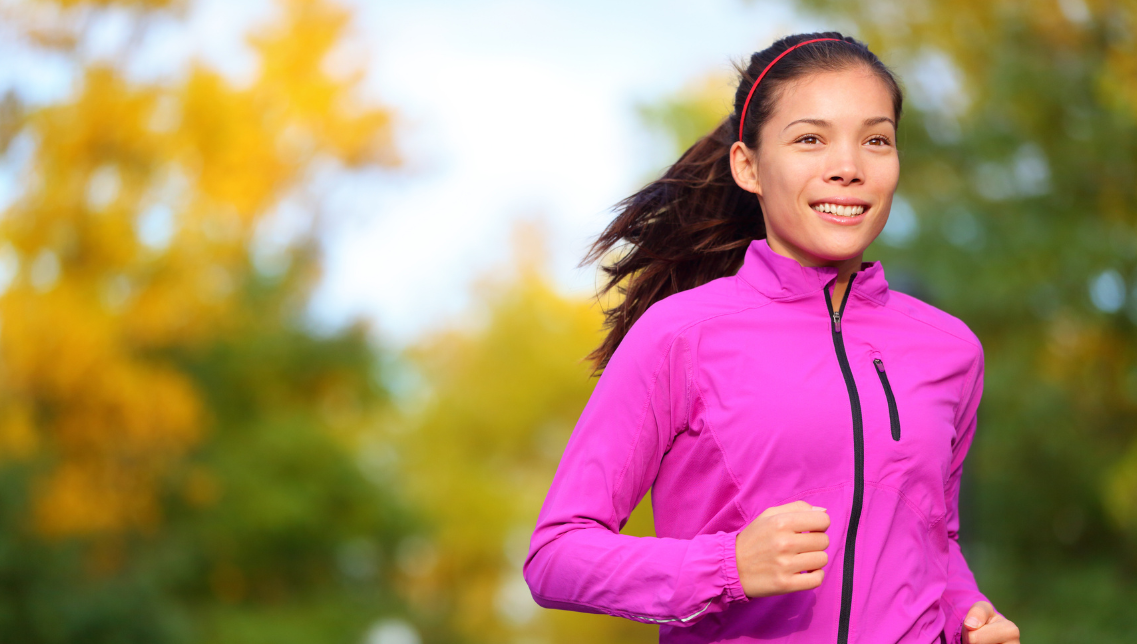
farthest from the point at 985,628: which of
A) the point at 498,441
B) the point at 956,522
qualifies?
the point at 498,441

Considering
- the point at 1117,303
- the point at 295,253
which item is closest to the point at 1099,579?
the point at 1117,303

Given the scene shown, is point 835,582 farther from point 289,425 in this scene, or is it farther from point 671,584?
point 289,425

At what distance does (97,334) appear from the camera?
1269 centimetres

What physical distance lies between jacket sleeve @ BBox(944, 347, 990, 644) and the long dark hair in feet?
1.70

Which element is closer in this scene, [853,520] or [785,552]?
[785,552]

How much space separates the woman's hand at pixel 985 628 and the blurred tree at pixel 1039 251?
6095 millimetres

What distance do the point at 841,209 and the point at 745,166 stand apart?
0.75 feet

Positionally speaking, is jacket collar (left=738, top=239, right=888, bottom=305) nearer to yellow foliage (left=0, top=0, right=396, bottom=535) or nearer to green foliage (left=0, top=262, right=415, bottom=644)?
yellow foliage (left=0, top=0, right=396, bottom=535)

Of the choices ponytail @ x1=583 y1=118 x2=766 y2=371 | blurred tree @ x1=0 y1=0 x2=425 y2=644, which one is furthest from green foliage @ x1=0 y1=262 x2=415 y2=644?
ponytail @ x1=583 y1=118 x2=766 y2=371

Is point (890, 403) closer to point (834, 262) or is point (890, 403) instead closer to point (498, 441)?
point (834, 262)

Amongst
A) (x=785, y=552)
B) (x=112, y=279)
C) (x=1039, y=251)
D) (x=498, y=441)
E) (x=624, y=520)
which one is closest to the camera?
(x=785, y=552)

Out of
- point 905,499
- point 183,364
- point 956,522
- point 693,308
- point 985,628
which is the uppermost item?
point 183,364

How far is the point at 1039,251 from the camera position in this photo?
8.70 meters

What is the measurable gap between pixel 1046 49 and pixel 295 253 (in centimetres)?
1393
